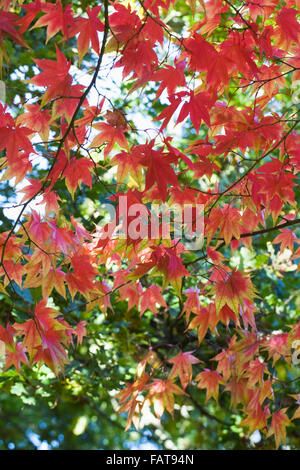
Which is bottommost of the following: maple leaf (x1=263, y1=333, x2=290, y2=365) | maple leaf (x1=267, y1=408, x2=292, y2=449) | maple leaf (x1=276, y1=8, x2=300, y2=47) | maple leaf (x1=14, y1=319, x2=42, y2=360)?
maple leaf (x1=267, y1=408, x2=292, y2=449)

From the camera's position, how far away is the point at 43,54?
2100 millimetres

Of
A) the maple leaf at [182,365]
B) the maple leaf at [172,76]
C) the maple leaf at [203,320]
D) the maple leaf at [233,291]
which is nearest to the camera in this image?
the maple leaf at [172,76]

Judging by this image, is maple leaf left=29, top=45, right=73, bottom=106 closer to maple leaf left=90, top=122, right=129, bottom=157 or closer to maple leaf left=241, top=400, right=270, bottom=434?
maple leaf left=90, top=122, right=129, bottom=157

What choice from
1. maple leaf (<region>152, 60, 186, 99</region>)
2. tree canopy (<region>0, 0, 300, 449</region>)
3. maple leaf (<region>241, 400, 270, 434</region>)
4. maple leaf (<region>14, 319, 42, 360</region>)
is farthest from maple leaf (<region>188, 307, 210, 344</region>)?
maple leaf (<region>152, 60, 186, 99</region>)

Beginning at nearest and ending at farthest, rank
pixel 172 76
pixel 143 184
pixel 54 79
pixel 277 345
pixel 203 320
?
pixel 54 79 < pixel 172 76 < pixel 143 184 < pixel 203 320 < pixel 277 345

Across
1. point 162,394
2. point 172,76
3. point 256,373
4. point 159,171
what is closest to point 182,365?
point 162,394

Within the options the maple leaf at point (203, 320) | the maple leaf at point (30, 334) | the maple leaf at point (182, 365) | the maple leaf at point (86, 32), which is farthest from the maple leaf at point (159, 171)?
the maple leaf at point (182, 365)

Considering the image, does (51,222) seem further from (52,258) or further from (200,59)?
(200,59)

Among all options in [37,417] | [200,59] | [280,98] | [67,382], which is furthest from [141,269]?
[37,417]

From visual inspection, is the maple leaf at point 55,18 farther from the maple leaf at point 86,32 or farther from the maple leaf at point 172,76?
the maple leaf at point 172,76

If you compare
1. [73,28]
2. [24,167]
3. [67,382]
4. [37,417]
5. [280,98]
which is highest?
[280,98]

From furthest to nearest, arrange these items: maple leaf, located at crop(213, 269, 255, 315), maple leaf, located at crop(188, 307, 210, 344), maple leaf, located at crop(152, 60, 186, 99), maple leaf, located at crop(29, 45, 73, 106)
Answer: maple leaf, located at crop(188, 307, 210, 344) → maple leaf, located at crop(213, 269, 255, 315) → maple leaf, located at crop(152, 60, 186, 99) → maple leaf, located at crop(29, 45, 73, 106)

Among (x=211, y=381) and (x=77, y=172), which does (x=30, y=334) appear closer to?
(x=77, y=172)

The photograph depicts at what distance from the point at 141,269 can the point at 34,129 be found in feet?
1.45
